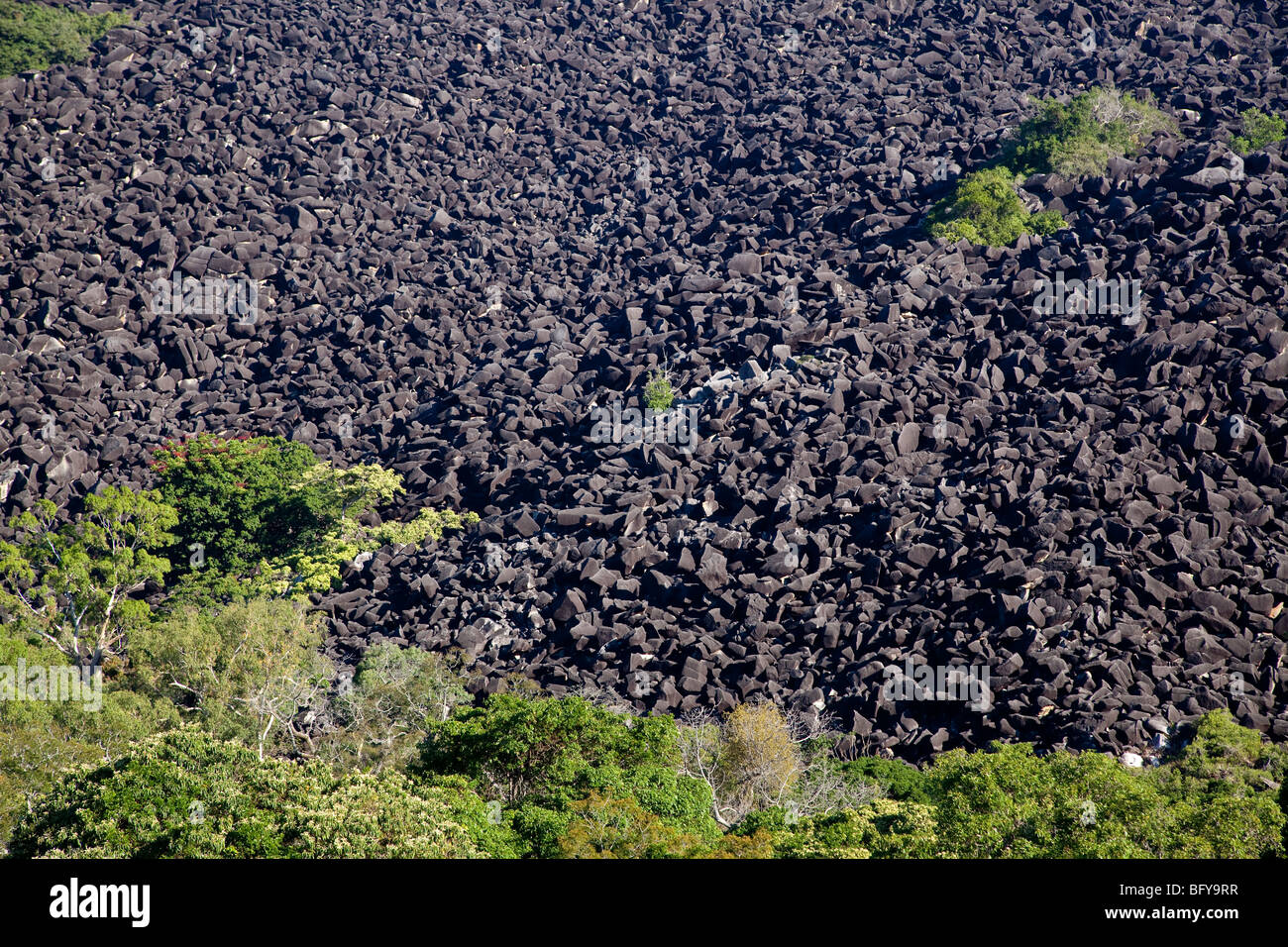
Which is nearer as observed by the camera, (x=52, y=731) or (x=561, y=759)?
(x=561, y=759)

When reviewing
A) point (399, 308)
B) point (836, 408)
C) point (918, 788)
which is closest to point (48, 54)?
point (399, 308)

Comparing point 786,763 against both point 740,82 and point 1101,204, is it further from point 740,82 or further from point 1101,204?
point 740,82

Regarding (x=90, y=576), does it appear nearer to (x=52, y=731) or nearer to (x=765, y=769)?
(x=52, y=731)

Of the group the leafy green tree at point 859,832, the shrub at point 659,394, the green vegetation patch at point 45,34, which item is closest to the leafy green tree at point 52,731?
the leafy green tree at point 859,832

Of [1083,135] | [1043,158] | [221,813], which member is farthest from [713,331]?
[221,813]

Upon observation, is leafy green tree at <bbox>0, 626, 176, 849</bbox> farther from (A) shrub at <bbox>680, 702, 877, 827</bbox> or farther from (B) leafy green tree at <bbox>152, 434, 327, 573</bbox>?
(A) shrub at <bbox>680, 702, 877, 827</bbox>

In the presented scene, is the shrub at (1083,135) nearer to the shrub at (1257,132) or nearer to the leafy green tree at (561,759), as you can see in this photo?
the shrub at (1257,132)
